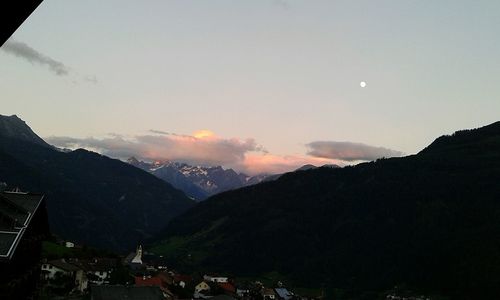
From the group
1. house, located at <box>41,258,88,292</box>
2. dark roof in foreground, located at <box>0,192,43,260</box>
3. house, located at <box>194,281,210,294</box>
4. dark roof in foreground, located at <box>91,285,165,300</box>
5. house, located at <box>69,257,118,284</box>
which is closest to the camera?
dark roof in foreground, located at <box>0,192,43,260</box>

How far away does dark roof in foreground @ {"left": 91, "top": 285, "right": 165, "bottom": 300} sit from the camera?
9206 centimetres

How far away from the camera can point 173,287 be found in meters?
151

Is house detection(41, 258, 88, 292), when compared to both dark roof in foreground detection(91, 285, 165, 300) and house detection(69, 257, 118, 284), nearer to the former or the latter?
house detection(69, 257, 118, 284)

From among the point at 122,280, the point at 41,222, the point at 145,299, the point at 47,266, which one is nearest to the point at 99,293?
the point at 145,299

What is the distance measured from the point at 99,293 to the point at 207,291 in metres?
84.5

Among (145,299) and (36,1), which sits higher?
(36,1)

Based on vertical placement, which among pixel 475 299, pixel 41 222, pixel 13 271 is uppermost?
pixel 41 222

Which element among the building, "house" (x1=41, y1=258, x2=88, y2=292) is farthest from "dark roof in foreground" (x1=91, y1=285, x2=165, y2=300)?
the building

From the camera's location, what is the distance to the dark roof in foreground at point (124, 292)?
92062mm

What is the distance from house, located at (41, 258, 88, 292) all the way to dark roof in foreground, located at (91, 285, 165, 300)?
14.6 meters

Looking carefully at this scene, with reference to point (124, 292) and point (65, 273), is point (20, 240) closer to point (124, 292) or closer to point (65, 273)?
point (124, 292)

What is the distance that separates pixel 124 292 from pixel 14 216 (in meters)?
66.0

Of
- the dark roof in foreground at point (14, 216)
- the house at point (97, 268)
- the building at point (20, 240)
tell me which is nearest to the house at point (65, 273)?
the house at point (97, 268)

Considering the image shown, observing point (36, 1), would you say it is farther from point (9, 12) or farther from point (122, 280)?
point (122, 280)
